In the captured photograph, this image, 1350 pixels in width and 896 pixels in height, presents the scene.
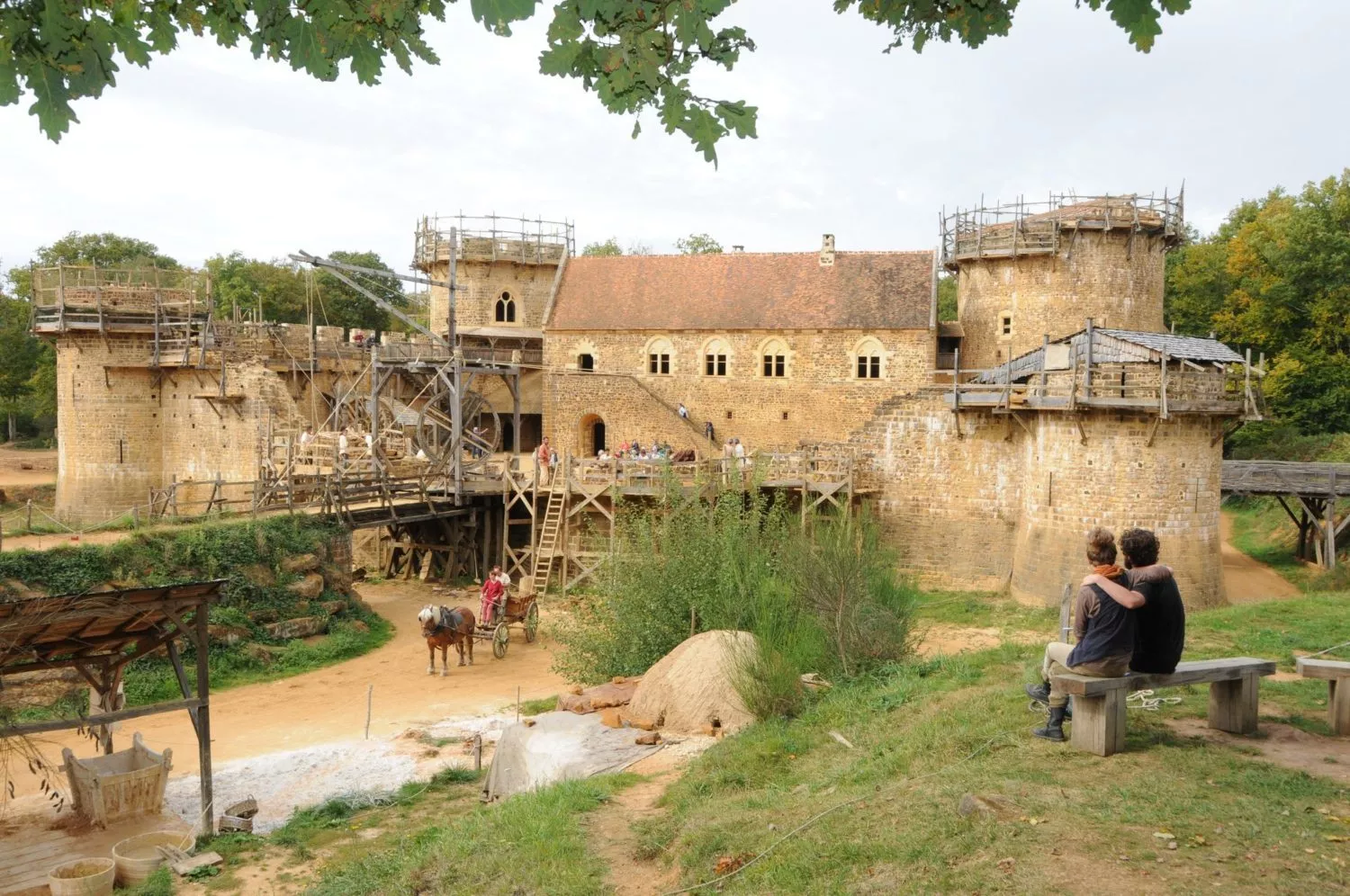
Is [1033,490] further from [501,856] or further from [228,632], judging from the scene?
[501,856]

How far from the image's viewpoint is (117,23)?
164 inches

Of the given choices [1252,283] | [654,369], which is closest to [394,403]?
[654,369]

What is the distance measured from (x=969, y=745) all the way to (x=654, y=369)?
73.2ft

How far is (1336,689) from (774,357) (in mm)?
21210

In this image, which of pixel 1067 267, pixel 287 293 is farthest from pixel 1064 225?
pixel 287 293

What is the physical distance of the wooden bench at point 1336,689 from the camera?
7.28 meters

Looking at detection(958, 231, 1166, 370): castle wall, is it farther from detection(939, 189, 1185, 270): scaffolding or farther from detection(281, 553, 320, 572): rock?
detection(281, 553, 320, 572): rock

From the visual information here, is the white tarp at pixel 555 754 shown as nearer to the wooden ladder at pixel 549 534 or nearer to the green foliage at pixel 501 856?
the green foliage at pixel 501 856

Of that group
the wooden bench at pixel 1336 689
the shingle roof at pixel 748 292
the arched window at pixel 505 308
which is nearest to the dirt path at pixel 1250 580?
the shingle roof at pixel 748 292

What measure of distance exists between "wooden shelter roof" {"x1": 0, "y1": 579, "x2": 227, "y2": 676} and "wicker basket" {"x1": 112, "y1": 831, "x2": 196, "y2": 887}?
1927mm

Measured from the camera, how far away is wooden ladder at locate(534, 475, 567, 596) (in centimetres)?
2183

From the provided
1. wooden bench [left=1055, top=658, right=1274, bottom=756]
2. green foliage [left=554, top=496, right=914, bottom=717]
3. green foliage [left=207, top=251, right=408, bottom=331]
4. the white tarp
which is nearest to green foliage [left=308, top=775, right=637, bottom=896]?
the white tarp

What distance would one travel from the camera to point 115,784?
9.78 m

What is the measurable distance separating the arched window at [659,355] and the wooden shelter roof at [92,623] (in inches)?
766
